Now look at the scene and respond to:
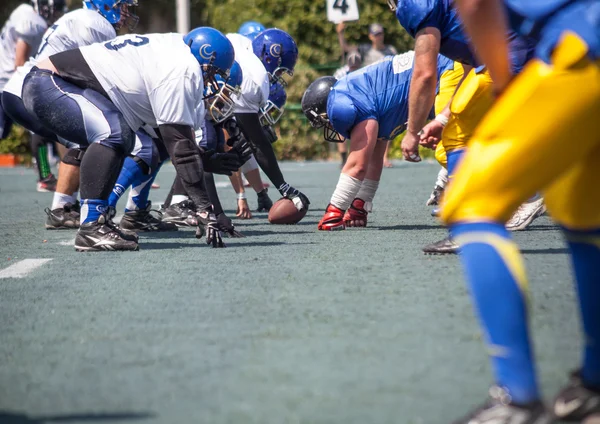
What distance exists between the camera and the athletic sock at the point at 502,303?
7.70 feet

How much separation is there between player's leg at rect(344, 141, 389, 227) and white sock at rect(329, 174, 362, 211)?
22 cm

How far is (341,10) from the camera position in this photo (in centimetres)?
1631

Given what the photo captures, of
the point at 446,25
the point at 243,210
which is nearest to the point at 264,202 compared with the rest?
the point at 243,210

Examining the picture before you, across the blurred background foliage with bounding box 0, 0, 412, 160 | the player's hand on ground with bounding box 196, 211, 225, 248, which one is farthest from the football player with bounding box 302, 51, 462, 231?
the blurred background foliage with bounding box 0, 0, 412, 160

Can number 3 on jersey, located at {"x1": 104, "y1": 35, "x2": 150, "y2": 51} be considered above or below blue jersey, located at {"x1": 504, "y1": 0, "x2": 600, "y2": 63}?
below

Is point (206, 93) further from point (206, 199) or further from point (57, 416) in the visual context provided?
point (57, 416)

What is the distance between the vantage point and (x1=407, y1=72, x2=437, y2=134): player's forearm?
5285mm

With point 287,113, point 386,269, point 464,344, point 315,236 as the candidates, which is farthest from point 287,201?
point 287,113

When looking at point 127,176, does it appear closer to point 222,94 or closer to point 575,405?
point 222,94

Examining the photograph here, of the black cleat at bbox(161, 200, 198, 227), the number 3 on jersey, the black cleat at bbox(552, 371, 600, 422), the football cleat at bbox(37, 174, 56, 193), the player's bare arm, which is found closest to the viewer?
the black cleat at bbox(552, 371, 600, 422)

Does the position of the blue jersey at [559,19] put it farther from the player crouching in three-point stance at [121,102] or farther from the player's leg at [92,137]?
the player's leg at [92,137]

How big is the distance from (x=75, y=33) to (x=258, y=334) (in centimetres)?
467

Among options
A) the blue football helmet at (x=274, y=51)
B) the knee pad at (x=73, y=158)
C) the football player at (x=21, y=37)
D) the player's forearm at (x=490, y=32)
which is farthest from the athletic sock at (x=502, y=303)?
the football player at (x=21, y=37)

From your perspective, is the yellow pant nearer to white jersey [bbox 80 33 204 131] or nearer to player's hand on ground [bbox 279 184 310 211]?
white jersey [bbox 80 33 204 131]
